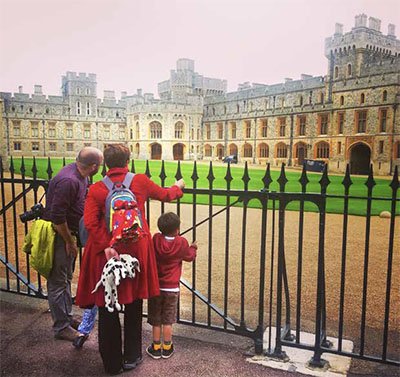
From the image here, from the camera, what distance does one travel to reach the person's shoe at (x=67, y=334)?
2.72m

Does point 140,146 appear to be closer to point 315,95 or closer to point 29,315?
point 315,95

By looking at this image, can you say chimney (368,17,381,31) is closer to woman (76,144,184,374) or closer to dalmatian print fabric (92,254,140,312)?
woman (76,144,184,374)

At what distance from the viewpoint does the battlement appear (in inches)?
1192

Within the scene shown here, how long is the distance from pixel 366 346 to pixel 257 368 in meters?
1.04

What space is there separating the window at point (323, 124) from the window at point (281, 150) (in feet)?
14.6

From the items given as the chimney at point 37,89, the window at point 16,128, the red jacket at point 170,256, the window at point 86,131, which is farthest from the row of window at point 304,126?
the red jacket at point 170,256

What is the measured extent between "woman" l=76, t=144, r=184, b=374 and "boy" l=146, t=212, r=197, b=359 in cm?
15

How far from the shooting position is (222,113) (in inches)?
1699

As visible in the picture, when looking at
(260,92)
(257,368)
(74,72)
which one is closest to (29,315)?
(257,368)

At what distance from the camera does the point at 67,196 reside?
97.5 inches

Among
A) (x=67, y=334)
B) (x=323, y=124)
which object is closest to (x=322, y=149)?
(x=323, y=124)

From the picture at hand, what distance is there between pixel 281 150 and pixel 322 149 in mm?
5155

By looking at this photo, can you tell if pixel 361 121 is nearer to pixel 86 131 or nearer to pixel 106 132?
pixel 106 132

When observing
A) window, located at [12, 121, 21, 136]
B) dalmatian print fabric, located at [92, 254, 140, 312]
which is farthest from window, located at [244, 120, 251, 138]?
dalmatian print fabric, located at [92, 254, 140, 312]
